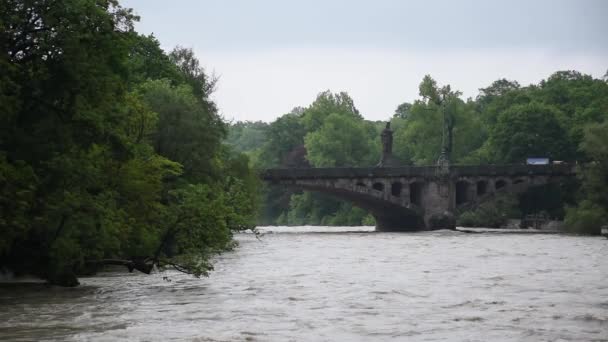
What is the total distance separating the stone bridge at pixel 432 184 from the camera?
323ft

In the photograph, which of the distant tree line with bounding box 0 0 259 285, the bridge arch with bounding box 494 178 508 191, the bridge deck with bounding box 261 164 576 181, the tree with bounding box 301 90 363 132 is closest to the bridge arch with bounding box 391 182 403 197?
the bridge deck with bounding box 261 164 576 181

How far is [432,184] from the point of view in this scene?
3994 inches

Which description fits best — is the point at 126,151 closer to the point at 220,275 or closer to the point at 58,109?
the point at 58,109

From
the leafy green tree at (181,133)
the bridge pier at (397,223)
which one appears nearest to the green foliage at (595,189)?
the bridge pier at (397,223)

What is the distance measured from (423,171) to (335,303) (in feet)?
230

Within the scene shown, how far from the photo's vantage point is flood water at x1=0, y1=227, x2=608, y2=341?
1025 inches

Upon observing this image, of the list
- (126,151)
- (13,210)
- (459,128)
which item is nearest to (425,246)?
(126,151)

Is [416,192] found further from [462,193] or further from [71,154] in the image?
[71,154]

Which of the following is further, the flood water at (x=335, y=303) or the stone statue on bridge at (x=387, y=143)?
the stone statue on bridge at (x=387, y=143)

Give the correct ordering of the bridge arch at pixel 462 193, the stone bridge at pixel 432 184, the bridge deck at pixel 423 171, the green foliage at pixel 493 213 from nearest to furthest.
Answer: the bridge deck at pixel 423 171
the stone bridge at pixel 432 184
the green foliage at pixel 493 213
the bridge arch at pixel 462 193

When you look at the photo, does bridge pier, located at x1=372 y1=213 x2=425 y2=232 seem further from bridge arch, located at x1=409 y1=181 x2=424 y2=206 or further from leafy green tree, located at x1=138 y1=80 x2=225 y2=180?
leafy green tree, located at x1=138 y1=80 x2=225 y2=180

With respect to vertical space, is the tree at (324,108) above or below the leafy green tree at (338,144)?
above

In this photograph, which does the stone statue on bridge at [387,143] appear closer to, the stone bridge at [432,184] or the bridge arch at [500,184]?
the stone bridge at [432,184]

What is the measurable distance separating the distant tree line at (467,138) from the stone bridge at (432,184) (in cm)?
168
